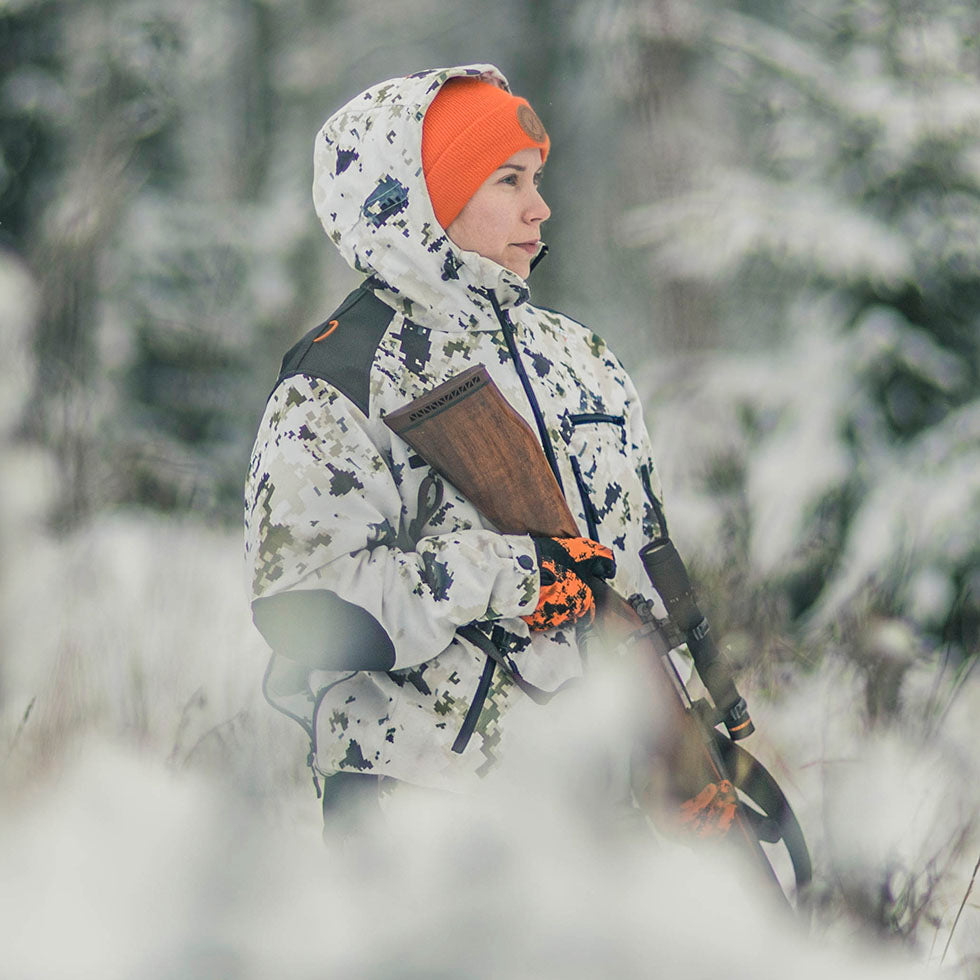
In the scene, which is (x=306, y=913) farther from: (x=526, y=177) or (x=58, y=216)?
(x=58, y=216)

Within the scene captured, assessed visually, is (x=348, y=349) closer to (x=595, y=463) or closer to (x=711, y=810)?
(x=595, y=463)

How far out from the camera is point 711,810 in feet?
6.26

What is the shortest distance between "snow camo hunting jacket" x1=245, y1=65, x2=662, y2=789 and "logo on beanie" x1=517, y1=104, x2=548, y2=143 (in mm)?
127

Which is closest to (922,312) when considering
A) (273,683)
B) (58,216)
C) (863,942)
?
(863,942)

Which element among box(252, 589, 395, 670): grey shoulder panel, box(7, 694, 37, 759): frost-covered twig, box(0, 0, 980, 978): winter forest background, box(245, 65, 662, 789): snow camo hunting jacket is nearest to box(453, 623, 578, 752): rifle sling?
box(245, 65, 662, 789): snow camo hunting jacket

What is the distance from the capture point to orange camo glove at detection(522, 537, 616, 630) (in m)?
1.68

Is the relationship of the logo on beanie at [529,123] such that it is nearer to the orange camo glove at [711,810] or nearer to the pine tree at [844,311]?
the orange camo glove at [711,810]

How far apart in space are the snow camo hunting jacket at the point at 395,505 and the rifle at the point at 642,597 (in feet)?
0.20

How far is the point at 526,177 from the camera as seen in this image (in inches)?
73.2

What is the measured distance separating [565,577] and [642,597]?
1.09ft

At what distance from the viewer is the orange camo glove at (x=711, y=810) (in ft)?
6.20

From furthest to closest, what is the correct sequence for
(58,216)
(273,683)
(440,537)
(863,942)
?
1. (58,216)
2. (863,942)
3. (273,683)
4. (440,537)

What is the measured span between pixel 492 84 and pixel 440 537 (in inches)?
34.2

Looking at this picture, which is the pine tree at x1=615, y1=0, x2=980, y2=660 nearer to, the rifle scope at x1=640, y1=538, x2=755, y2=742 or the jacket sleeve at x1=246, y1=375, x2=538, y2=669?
the rifle scope at x1=640, y1=538, x2=755, y2=742
